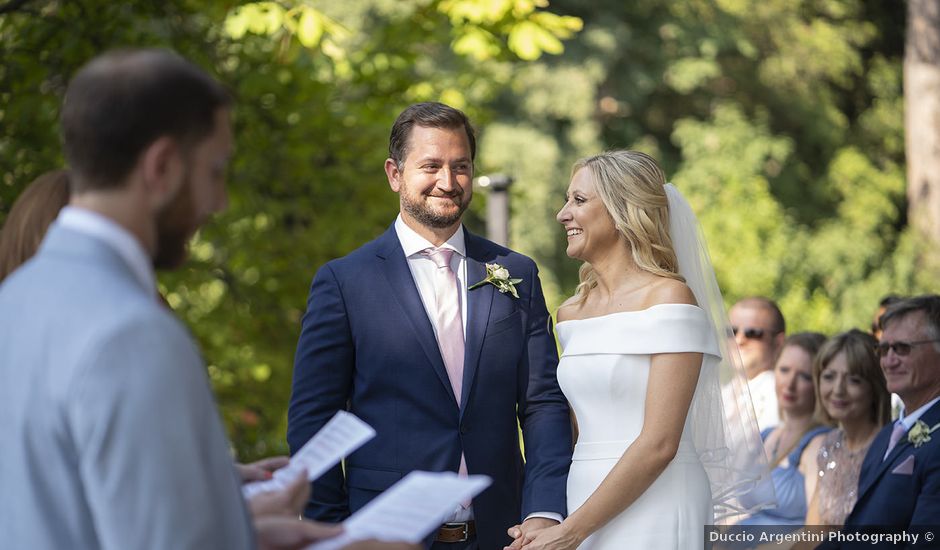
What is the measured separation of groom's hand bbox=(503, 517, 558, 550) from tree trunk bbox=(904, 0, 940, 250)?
14.9 meters

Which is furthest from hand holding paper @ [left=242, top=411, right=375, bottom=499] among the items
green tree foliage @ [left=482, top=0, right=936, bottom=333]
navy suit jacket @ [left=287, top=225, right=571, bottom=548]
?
green tree foliage @ [left=482, top=0, right=936, bottom=333]

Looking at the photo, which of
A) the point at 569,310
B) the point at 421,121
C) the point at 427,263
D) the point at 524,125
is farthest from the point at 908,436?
the point at 524,125

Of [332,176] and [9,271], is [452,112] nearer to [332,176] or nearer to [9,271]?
[9,271]

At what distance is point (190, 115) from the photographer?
189 centimetres

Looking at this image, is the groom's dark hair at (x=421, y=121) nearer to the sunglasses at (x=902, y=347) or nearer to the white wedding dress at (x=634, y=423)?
the white wedding dress at (x=634, y=423)

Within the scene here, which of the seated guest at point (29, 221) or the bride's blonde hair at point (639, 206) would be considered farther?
the bride's blonde hair at point (639, 206)

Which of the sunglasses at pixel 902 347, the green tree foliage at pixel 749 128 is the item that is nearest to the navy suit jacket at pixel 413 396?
the sunglasses at pixel 902 347

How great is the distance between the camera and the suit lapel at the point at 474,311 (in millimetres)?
3922

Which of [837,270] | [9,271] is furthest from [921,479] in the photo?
[837,270]

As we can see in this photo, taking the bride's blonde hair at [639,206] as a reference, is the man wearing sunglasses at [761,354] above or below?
A: below

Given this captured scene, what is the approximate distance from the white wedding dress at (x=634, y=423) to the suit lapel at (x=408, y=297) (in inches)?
19.5

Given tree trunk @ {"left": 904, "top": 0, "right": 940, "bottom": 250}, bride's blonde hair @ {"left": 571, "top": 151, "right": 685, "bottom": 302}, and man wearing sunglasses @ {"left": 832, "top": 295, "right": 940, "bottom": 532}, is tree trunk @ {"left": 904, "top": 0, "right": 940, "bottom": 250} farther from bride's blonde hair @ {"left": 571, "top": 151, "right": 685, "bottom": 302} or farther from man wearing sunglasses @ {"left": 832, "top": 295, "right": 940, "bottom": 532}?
bride's blonde hair @ {"left": 571, "top": 151, "right": 685, "bottom": 302}

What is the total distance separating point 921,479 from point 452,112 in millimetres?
2317

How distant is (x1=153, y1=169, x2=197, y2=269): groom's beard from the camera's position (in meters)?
1.88
